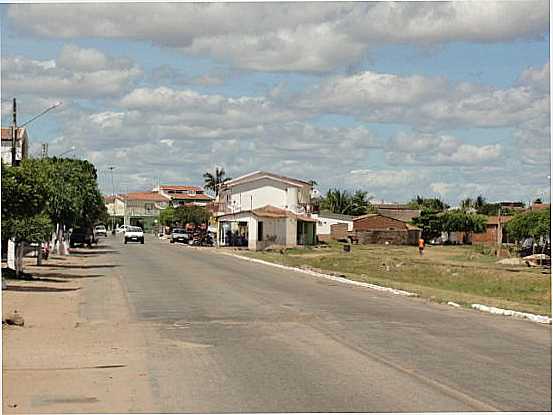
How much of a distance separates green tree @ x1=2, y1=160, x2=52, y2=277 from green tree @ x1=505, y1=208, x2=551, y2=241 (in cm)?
3799

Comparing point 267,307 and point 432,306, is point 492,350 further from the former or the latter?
point 432,306

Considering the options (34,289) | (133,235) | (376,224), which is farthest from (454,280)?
(376,224)

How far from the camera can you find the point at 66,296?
26.2m

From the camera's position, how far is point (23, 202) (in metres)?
27.4

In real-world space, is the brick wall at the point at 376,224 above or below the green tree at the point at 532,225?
above

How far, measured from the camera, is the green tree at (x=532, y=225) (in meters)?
61.1

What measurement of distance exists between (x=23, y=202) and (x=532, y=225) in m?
46.2

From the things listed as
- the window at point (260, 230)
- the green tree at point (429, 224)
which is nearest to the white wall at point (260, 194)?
the window at point (260, 230)

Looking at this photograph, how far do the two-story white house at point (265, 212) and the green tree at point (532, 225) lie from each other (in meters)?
19.7

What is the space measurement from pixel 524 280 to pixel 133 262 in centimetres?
1877

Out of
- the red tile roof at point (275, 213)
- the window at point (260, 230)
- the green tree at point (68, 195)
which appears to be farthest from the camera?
the red tile roof at point (275, 213)

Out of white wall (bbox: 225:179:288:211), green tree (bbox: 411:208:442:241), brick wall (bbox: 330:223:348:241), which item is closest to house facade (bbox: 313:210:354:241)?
brick wall (bbox: 330:223:348:241)

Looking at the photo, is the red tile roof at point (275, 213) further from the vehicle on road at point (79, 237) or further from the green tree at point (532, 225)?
the green tree at point (532, 225)

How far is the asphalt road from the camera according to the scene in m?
10.5
